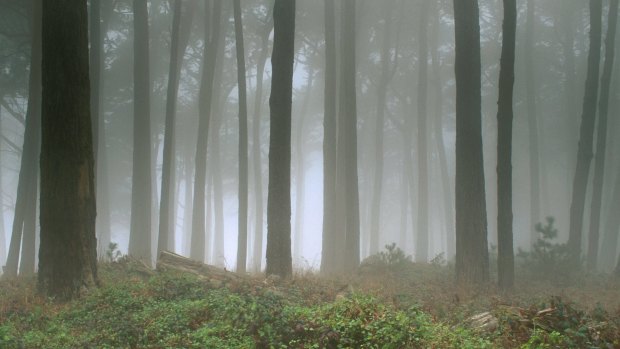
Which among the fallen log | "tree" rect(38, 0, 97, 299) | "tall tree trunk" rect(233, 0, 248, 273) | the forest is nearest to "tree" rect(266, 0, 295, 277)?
the forest

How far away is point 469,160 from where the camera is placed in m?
12.4

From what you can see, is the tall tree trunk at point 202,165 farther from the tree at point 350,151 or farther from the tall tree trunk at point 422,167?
the tall tree trunk at point 422,167

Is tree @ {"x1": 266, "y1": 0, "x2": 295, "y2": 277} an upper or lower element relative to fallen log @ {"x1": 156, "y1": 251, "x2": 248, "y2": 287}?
upper

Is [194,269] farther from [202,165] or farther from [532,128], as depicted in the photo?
[532,128]

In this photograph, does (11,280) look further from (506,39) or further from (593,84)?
(593,84)

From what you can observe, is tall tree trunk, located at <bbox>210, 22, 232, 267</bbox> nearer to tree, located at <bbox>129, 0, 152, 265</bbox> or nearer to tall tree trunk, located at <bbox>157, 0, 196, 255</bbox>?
tall tree trunk, located at <bbox>157, 0, 196, 255</bbox>

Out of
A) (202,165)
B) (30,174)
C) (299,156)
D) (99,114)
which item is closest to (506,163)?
(202,165)

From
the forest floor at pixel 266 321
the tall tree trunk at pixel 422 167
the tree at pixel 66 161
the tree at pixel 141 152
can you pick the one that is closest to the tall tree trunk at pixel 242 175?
the tree at pixel 141 152

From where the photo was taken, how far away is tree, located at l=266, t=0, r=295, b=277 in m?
11.8

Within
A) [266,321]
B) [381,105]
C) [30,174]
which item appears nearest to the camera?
[266,321]

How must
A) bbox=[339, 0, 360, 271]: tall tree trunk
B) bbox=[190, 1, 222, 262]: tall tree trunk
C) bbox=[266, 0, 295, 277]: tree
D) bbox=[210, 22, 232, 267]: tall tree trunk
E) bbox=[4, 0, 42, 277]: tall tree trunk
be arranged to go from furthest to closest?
bbox=[210, 22, 232, 267]: tall tree trunk → bbox=[190, 1, 222, 262]: tall tree trunk → bbox=[339, 0, 360, 271]: tall tree trunk → bbox=[4, 0, 42, 277]: tall tree trunk → bbox=[266, 0, 295, 277]: tree

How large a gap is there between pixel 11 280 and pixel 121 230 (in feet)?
107

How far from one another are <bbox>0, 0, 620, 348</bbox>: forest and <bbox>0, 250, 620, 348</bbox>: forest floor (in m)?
0.04

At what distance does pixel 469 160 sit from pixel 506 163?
3.43 ft
